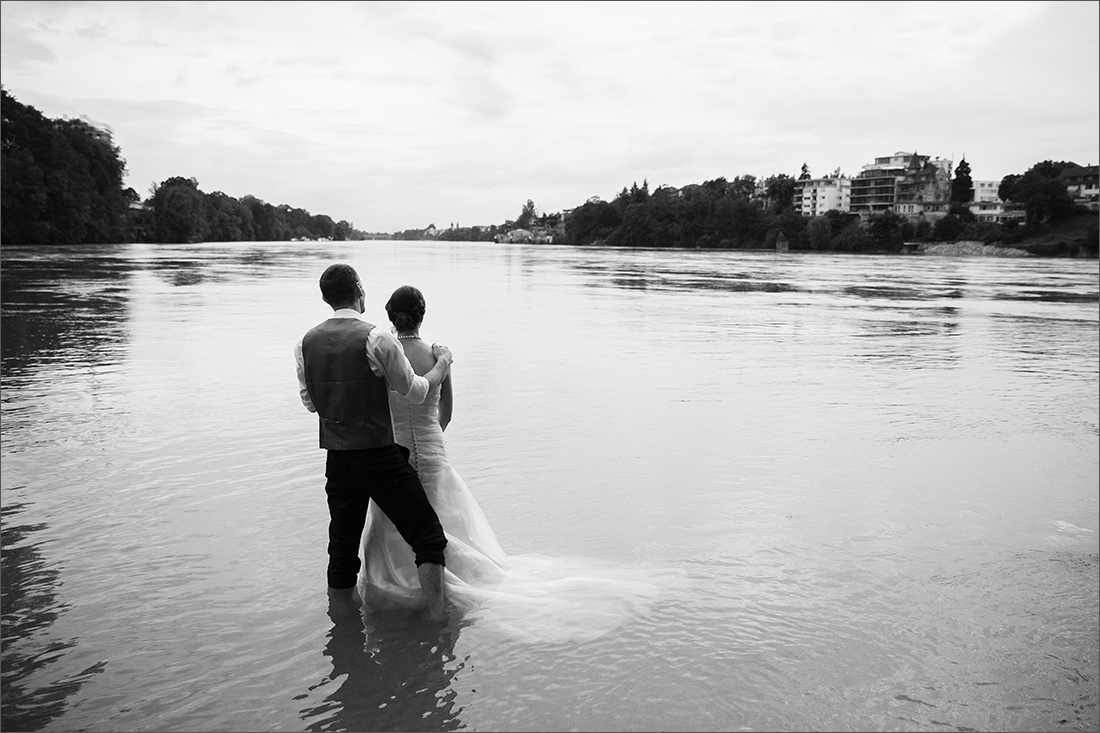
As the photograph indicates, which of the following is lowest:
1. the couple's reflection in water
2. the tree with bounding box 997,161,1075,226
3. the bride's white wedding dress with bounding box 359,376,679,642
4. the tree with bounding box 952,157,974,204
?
the couple's reflection in water

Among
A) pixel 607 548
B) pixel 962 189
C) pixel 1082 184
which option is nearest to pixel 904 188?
pixel 962 189

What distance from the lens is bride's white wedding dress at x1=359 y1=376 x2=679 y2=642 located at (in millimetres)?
4516

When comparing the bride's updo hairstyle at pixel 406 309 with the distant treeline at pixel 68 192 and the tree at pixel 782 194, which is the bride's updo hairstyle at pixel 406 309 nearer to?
the distant treeline at pixel 68 192

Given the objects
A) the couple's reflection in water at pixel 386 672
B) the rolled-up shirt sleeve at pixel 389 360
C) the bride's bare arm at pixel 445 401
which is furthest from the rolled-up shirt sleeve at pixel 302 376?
the couple's reflection in water at pixel 386 672

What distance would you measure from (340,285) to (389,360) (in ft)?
1.58

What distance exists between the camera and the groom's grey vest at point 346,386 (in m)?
4.13

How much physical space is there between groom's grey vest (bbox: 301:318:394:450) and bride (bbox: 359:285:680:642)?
31 cm

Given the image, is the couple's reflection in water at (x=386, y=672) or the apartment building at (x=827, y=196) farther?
the apartment building at (x=827, y=196)

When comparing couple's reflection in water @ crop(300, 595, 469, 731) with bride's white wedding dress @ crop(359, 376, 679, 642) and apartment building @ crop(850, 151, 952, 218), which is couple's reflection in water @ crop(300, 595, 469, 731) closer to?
bride's white wedding dress @ crop(359, 376, 679, 642)

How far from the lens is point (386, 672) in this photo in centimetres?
401

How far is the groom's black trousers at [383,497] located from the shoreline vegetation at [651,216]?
3162 inches

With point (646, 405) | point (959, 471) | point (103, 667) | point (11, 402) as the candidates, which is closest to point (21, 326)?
point (11, 402)

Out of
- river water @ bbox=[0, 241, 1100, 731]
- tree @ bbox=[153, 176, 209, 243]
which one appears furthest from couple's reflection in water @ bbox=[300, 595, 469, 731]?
tree @ bbox=[153, 176, 209, 243]

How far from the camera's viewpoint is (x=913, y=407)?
413 inches
